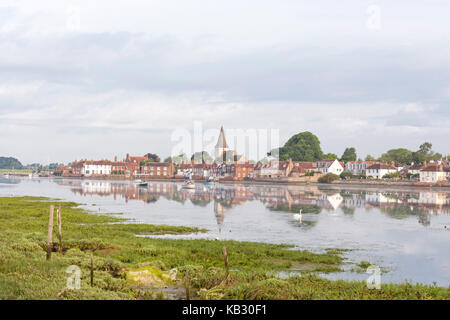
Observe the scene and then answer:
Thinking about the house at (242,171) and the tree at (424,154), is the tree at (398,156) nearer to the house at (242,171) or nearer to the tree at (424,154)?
the tree at (424,154)

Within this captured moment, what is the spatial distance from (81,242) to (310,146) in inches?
6905

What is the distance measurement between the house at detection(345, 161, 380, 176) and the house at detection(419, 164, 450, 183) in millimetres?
31042

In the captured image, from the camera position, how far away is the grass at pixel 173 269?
14.7m

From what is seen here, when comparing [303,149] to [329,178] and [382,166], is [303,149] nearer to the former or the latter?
[382,166]

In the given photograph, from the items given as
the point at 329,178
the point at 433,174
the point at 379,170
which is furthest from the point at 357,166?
the point at 433,174

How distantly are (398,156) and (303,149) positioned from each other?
3764cm

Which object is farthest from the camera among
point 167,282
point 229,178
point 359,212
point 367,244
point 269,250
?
Answer: point 229,178

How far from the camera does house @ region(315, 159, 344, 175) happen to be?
170 meters

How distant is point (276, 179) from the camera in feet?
547

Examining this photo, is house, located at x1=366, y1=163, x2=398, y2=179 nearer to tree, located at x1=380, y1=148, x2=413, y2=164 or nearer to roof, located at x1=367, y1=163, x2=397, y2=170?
roof, located at x1=367, y1=163, x2=397, y2=170

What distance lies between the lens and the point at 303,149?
191125 millimetres
